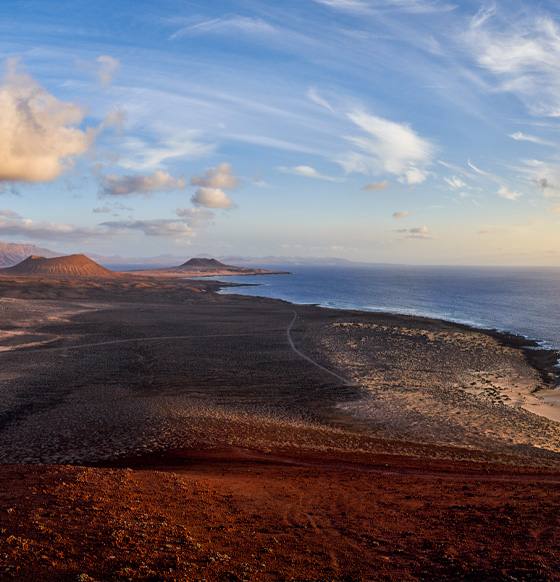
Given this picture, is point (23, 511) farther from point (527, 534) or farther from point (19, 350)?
point (19, 350)

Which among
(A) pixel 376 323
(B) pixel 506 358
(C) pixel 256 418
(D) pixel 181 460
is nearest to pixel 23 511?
(D) pixel 181 460

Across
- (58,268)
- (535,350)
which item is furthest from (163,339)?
(58,268)

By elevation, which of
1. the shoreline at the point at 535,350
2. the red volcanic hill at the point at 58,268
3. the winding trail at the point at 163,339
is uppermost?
the red volcanic hill at the point at 58,268

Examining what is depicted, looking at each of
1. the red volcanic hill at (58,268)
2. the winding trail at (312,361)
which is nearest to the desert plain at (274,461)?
the winding trail at (312,361)

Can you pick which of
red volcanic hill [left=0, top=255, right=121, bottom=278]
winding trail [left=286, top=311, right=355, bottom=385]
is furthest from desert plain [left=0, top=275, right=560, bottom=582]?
red volcanic hill [left=0, top=255, right=121, bottom=278]

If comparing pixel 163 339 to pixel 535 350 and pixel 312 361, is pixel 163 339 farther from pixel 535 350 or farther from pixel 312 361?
pixel 535 350

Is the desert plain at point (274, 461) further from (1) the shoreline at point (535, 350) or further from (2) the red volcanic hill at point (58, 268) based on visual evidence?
(2) the red volcanic hill at point (58, 268)
